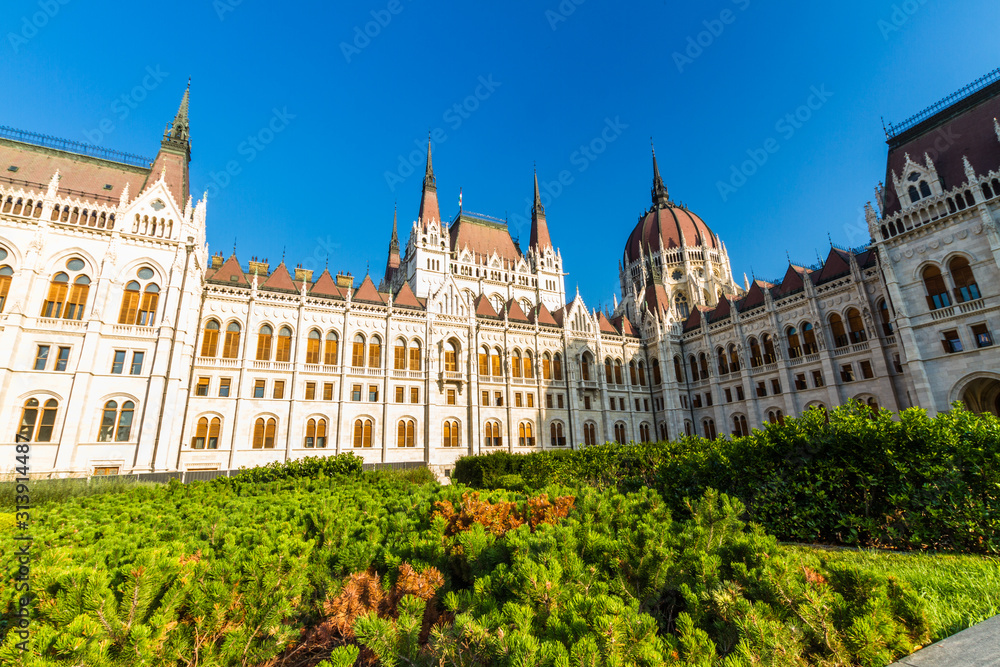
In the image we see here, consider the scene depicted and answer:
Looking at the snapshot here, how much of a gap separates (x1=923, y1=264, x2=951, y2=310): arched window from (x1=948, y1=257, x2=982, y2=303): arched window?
0.56m

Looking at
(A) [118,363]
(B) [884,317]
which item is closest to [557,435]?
(B) [884,317]

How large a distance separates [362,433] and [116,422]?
15.1 metres

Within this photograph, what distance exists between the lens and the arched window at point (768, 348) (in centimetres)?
4053

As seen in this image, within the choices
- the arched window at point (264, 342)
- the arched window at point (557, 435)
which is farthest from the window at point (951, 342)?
the arched window at point (264, 342)

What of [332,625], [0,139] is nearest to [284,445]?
[0,139]

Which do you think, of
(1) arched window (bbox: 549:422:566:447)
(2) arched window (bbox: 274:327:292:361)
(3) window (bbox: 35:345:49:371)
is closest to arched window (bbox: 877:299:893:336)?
(1) arched window (bbox: 549:422:566:447)

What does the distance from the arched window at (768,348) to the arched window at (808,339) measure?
2545 mm

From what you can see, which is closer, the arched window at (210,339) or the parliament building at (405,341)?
the parliament building at (405,341)

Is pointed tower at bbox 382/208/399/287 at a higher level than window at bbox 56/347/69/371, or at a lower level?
higher

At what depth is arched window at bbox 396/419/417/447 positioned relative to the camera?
3659 centimetres

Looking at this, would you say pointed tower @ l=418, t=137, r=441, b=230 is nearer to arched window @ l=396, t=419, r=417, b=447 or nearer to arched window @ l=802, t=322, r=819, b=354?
arched window @ l=396, t=419, r=417, b=447

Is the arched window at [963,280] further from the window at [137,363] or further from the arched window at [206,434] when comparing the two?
the window at [137,363]

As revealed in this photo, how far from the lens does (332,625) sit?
4301 mm

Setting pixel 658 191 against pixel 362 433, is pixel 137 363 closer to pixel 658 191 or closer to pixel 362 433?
pixel 362 433
